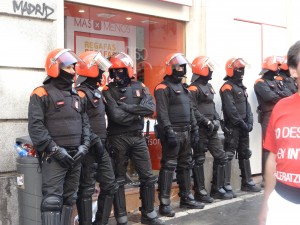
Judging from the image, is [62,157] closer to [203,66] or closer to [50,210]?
[50,210]

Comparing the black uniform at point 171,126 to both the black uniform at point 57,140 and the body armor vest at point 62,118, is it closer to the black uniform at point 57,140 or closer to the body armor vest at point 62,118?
the black uniform at point 57,140

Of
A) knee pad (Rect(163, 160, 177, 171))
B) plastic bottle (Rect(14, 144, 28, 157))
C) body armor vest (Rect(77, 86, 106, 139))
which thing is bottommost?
knee pad (Rect(163, 160, 177, 171))

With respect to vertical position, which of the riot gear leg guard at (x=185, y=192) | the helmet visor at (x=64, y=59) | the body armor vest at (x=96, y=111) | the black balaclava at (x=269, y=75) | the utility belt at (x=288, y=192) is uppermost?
the black balaclava at (x=269, y=75)

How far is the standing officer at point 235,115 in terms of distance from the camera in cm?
775

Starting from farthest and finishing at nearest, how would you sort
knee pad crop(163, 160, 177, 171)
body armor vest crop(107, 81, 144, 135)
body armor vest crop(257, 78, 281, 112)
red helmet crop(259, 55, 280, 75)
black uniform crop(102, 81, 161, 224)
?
1. red helmet crop(259, 55, 280, 75)
2. body armor vest crop(257, 78, 281, 112)
3. knee pad crop(163, 160, 177, 171)
4. body armor vest crop(107, 81, 144, 135)
5. black uniform crop(102, 81, 161, 224)

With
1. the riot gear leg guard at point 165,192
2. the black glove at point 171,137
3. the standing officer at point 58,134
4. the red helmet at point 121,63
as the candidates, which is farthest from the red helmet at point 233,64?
the standing officer at point 58,134

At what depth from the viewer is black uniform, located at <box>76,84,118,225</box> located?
5.24 m

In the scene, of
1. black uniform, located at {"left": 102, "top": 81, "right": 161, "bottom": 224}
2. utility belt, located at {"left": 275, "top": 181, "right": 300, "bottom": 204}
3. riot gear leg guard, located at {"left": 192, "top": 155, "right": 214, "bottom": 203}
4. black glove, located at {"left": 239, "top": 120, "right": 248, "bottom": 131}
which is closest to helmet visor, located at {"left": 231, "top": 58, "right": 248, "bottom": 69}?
black glove, located at {"left": 239, "top": 120, "right": 248, "bottom": 131}

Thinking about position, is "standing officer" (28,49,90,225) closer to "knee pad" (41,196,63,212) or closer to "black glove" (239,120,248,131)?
"knee pad" (41,196,63,212)

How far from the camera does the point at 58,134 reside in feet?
15.6

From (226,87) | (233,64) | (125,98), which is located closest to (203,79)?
(226,87)

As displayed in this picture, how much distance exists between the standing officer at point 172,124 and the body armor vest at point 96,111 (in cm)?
108

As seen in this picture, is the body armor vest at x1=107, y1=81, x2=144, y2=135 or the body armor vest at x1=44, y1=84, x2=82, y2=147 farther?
the body armor vest at x1=107, y1=81, x2=144, y2=135

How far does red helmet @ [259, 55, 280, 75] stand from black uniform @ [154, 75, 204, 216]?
98.6 inches
